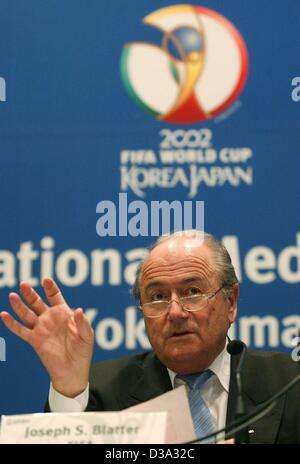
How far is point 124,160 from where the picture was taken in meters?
2.68

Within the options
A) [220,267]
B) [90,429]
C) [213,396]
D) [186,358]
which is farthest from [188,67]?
[90,429]

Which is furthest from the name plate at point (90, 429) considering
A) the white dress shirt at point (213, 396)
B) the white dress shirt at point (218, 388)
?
the white dress shirt at point (218, 388)

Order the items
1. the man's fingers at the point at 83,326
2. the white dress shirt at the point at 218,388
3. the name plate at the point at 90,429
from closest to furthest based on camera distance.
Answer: the name plate at the point at 90,429, the man's fingers at the point at 83,326, the white dress shirt at the point at 218,388

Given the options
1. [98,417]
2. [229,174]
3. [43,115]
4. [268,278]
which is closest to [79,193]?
[43,115]

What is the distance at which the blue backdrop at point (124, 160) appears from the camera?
8.73ft

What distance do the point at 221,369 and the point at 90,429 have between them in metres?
0.91

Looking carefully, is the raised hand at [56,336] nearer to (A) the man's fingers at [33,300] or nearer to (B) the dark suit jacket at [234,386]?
(A) the man's fingers at [33,300]

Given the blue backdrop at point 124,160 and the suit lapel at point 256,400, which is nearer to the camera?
the suit lapel at point 256,400

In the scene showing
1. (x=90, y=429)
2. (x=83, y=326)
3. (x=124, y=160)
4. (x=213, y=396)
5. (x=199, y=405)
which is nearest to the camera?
(x=90, y=429)

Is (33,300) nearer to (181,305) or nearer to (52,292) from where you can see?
(52,292)

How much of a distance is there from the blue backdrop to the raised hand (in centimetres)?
68

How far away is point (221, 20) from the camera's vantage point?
269cm

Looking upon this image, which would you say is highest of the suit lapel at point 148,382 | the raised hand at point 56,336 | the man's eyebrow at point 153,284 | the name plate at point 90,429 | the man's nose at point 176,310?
the man's eyebrow at point 153,284

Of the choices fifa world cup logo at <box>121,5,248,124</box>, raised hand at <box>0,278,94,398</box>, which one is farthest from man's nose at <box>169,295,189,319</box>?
fifa world cup logo at <box>121,5,248,124</box>
